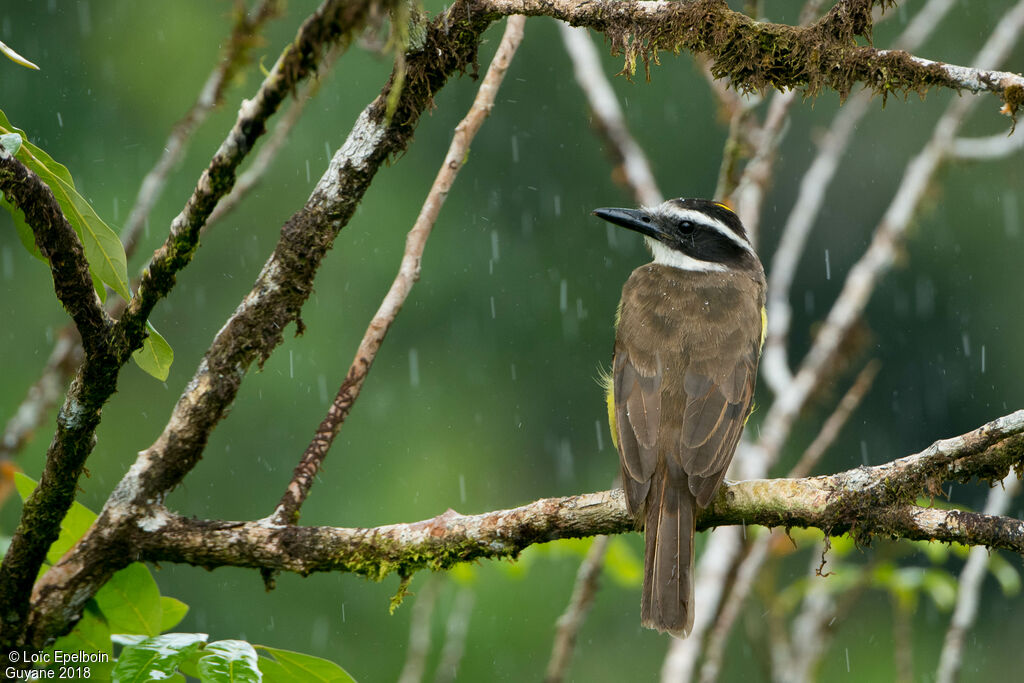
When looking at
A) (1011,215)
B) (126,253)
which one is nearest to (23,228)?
(126,253)

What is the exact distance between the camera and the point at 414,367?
1647cm

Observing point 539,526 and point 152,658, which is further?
point 539,526

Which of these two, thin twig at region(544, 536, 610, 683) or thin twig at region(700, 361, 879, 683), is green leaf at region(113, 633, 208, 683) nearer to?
thin twig at region(544, 536, 610, 683)

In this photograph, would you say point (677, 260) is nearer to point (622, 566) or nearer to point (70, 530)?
point (622, 566)

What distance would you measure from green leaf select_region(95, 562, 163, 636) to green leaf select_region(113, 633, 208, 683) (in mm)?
629

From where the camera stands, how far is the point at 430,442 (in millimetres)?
16109

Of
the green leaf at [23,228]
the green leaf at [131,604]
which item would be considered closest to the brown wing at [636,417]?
the green leaf at [131,604]

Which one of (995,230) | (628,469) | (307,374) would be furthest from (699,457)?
(995,230)

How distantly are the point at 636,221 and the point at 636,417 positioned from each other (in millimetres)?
1340

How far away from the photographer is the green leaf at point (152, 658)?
2439mm

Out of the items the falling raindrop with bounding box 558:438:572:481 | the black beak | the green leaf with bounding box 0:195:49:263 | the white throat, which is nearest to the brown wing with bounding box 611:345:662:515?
the black beak

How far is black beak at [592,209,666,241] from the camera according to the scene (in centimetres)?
548

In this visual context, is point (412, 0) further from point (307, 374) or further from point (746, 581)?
point (307, 374)

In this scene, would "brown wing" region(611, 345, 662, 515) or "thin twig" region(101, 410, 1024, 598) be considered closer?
"thin twig" region(101, 410, 1024, 598)
